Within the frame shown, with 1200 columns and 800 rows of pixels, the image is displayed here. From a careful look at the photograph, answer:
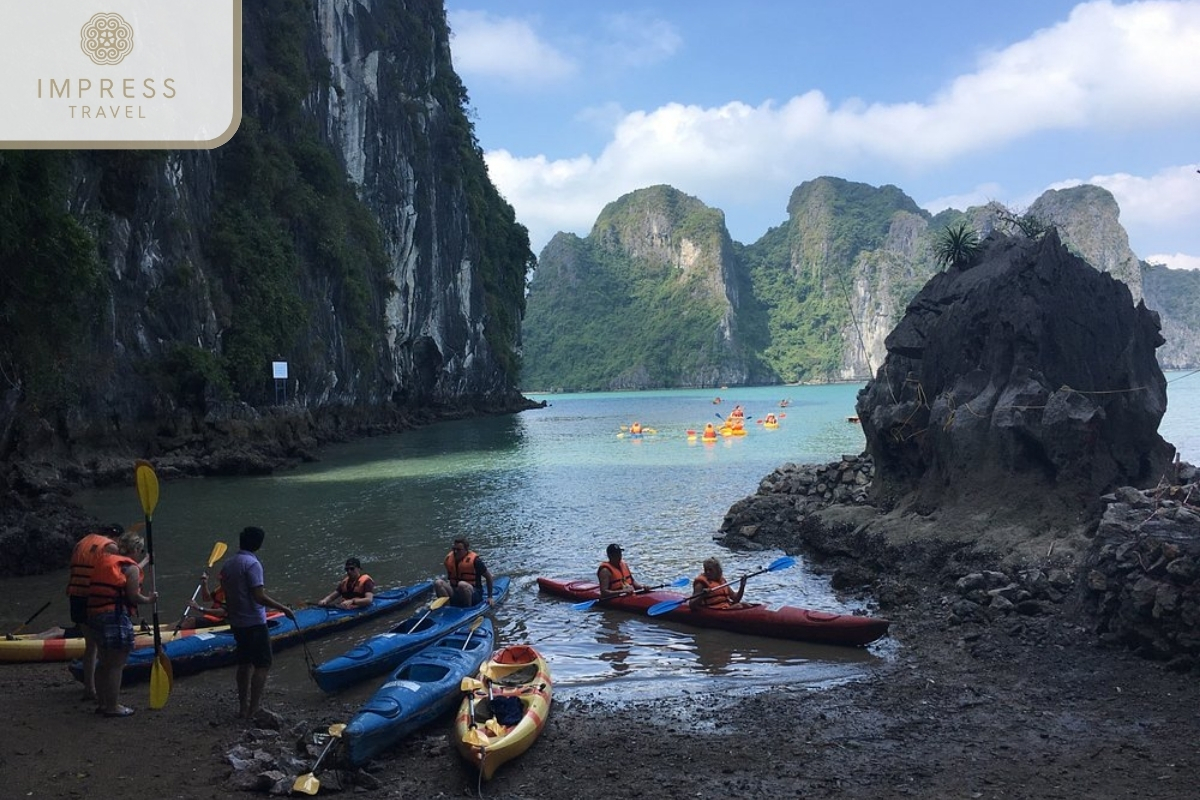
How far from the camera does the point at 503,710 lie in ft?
23.2

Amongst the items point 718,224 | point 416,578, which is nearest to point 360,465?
point 416,578

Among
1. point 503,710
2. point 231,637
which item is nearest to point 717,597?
point 503,710

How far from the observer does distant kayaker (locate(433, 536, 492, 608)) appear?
36.1ft

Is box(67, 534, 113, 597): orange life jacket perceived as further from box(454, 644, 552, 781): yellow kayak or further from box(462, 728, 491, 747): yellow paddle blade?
box(462, 728, 491, 747): yellow paddle blade

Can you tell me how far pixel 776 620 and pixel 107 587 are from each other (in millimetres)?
7162

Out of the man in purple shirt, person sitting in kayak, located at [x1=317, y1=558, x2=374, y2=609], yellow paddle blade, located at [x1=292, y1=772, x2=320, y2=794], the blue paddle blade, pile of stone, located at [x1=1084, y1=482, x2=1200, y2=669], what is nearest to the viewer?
yellow paddle blade, located at [x1=292, y1=772, x2=320, y2=794]

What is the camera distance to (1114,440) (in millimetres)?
12906

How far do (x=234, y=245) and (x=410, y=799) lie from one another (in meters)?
31.5

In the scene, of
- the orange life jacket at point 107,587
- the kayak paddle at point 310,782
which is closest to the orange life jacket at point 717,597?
the kayak paddle at point 310,782

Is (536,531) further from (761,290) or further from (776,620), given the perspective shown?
(761,290)

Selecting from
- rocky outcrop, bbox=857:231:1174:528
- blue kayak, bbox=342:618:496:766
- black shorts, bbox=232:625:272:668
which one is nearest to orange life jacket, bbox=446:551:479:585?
blue kayak, bbox=342:618:496:766

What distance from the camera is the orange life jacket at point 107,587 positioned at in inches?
263

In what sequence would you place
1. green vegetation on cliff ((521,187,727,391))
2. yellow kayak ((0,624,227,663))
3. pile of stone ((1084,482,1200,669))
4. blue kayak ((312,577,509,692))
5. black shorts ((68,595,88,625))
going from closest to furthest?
1. black shorts ((68,595,88,625))
2. pile of stone ((1084,482,1200,669))
3. blue kayak ((312,577,509,692))
4. yellow kayak ((0,624,227,663))
5. green vegetation on cliff ((521,187,727,391))

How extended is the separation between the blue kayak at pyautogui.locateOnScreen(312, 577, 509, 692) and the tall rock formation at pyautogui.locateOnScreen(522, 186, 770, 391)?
14321cm
